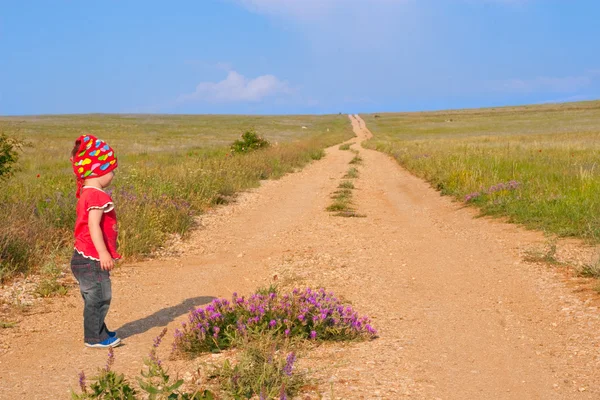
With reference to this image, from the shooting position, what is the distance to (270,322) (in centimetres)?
419

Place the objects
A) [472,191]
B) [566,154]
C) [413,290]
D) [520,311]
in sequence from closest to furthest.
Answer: [520,311]
[413,290]
[472,191]
[566,154]

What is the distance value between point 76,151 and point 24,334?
1.55 metres

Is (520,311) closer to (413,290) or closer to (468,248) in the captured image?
(413,290)

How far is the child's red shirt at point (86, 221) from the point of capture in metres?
4.73

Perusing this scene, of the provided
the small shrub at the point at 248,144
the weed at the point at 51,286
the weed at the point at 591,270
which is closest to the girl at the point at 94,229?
the weed at the point at 51,286

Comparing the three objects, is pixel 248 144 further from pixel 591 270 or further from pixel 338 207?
Result: pixel 591 270

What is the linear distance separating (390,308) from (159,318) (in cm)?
208

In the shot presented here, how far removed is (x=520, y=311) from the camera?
5.37 metres

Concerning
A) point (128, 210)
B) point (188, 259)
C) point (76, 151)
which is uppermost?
point (76, 151)

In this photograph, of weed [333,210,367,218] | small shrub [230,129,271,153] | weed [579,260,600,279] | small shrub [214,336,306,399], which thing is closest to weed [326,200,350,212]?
weed [333,210,367,218]

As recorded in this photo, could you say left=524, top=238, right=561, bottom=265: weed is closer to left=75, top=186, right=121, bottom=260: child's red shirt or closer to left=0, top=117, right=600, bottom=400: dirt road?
left=0, top=117, right=600, bottom=400: dirt road

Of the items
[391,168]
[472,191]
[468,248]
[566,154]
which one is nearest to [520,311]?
[468,248]

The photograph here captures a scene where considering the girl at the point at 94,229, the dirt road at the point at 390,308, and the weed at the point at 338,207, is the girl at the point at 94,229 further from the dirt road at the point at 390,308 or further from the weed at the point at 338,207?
the weed at the point at 338,207

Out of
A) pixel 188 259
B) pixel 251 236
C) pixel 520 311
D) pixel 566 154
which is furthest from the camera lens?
pixel 566 154
